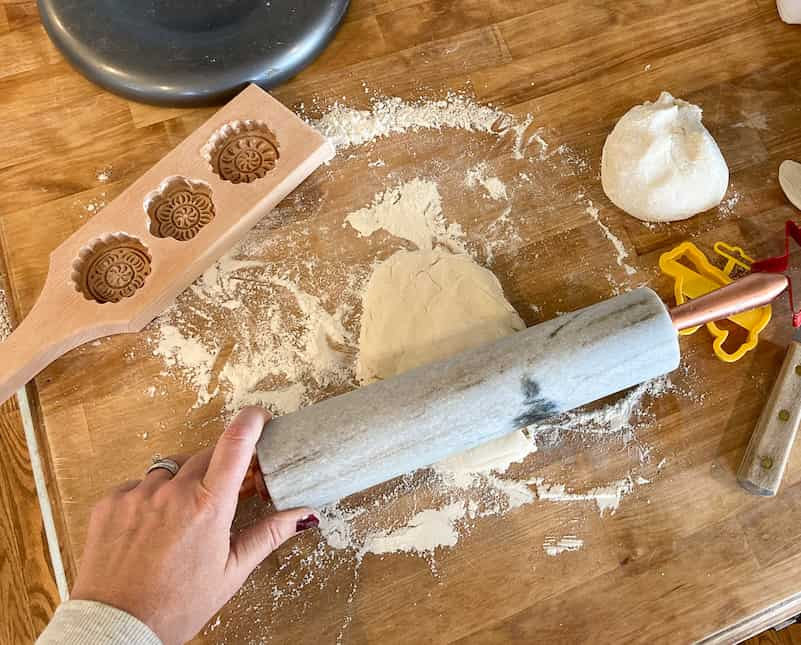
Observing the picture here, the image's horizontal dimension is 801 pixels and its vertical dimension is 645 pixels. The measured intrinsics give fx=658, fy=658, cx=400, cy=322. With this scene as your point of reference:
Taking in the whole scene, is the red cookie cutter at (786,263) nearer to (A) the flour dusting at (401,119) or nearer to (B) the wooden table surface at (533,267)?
(B) the wooden table surface at (533,267)

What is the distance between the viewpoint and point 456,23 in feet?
3.67

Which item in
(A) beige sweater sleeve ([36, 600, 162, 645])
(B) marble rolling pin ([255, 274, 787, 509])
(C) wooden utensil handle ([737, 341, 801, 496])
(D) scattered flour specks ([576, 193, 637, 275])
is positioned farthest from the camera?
(D) scattered flour specks ([576, 193, 637, 275])

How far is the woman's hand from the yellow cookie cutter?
0.63 meters

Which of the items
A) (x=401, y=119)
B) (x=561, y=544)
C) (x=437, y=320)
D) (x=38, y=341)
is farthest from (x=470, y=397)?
(x=38, y=341)

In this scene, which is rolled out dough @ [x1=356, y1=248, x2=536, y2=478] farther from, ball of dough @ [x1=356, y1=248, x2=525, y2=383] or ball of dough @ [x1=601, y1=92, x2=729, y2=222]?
ball of dough @ [x1=601, y1=92, x2=729, y2=222]

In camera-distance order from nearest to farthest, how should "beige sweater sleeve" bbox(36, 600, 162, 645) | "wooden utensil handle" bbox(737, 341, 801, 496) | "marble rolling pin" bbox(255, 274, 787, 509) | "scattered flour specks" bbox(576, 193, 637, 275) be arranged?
"beige sweater sleeve" bbox(36, 600, 162, 645)
"marble rolling pin" bbox(255, 274, 787, 509)
"wooden utensil handle" bbox(737, 341, 801, 496)
"scattered flour specks" bbox(576, 193, 637, 275)

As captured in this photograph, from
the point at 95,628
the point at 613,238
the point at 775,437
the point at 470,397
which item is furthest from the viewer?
the point at 613,238

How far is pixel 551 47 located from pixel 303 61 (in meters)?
0.41

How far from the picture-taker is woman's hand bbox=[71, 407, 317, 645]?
716mm

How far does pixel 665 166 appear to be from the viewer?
97cm

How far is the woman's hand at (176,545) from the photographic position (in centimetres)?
72

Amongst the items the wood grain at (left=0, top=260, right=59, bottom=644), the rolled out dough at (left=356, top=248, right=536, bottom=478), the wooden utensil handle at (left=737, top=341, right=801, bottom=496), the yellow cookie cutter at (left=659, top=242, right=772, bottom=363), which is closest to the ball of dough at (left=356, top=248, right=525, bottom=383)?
the rolled out dough at (left=356, top=248, right=536, bottom=478)

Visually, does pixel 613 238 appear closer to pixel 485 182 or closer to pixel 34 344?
pixel 485 182

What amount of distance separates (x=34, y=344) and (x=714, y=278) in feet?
3.19
